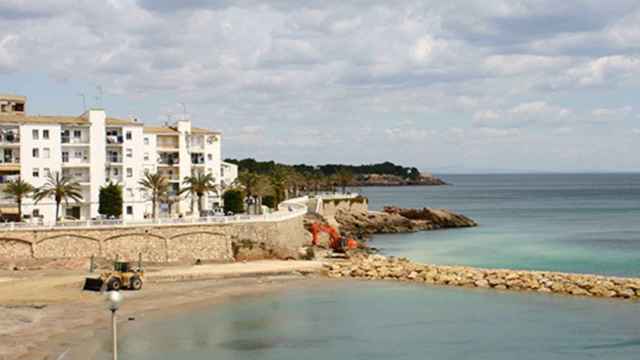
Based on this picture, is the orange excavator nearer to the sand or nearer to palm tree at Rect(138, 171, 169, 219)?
the sand

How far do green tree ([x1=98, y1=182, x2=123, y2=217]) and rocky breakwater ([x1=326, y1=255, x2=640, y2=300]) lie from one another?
1655cm

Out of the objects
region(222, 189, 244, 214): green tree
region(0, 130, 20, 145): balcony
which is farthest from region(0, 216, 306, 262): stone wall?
region(0, 130, 20, 145): balcony

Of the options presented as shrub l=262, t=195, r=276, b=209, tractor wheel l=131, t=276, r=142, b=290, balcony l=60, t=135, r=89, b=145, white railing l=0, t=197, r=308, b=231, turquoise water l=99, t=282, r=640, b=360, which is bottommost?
turquoise water l=99, t=282, r=640, b=360

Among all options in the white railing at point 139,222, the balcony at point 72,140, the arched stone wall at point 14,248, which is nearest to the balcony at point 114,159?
the balcony at point 72,140

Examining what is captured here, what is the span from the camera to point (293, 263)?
61438mm

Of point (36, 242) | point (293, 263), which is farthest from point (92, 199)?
point (293, 263)

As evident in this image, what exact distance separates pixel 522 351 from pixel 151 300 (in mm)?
20923

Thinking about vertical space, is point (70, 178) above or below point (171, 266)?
above

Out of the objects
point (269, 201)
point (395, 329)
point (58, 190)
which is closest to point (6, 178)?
point (58, 190)

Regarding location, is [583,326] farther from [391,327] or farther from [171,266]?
[171,266]

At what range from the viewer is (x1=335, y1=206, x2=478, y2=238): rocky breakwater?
10756 cm

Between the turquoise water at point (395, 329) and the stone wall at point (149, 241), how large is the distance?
10305mm

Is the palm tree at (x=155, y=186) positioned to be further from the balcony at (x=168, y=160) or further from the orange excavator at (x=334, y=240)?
the orange excavator at (x=334, y=240)

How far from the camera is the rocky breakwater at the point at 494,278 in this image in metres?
52.2
